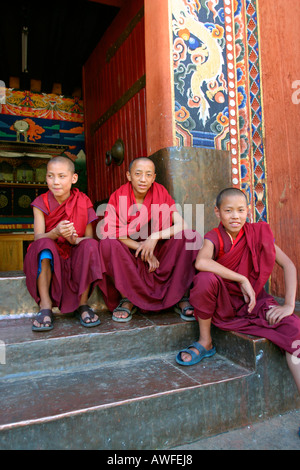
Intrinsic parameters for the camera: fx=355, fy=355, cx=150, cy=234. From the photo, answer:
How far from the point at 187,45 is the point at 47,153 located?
148 inches

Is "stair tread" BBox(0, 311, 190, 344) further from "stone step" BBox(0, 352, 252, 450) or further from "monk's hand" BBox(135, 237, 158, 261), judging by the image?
"monk's hand" BBox(135, 237, 158, 261)

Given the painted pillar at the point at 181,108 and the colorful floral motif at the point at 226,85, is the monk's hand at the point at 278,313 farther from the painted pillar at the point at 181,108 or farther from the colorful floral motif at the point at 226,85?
the colorful floral motif at the point at 226,85

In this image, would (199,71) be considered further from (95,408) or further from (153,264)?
(95,408)

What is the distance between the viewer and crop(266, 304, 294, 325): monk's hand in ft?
5.45

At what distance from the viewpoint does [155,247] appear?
2.40m

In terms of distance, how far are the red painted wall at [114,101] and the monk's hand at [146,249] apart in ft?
3.94

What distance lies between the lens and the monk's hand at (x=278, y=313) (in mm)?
1660

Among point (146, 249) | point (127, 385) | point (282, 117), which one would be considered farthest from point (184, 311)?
point (282, 117)

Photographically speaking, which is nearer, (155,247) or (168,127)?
(155,247)

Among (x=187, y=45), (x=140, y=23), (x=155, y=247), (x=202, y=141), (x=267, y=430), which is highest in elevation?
(x=140, y=23)

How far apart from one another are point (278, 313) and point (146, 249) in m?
0.86

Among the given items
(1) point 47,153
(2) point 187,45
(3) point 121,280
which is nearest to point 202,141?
(2) point 187,45

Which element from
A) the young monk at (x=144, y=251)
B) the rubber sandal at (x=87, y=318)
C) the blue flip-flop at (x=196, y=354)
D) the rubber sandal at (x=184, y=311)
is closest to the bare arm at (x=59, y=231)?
the young monk at (x=144, y=251)

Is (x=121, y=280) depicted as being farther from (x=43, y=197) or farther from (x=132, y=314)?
(x=43, y=197)
